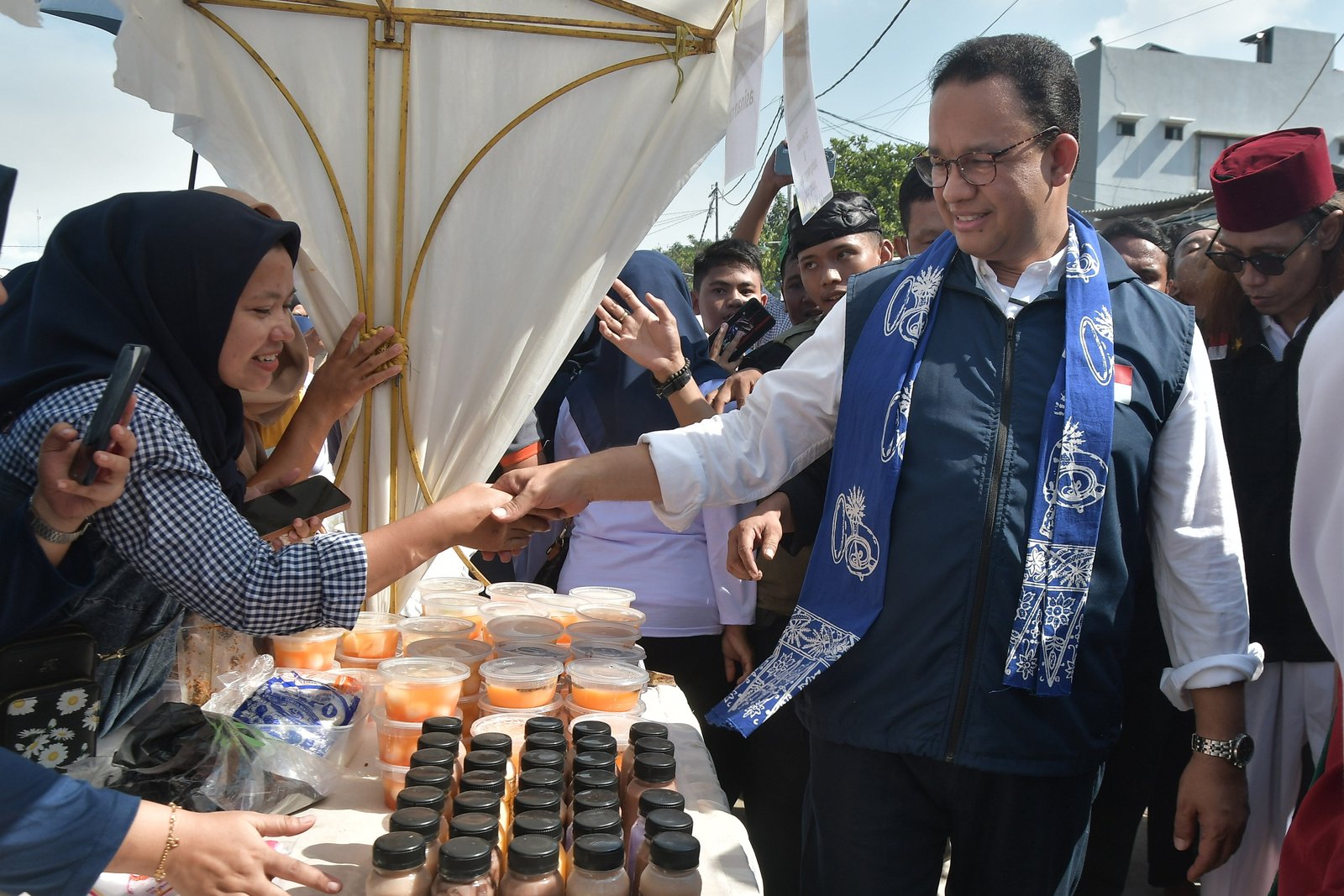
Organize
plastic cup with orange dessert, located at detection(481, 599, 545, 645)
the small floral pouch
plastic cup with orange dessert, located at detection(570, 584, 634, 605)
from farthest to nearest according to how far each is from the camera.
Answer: plastic cup with orange dessert, located at detection(570, 584, 634, 605) → plastic cup with orange dessert, located at detection(481, 599, 545, 645) → the small floral pouch

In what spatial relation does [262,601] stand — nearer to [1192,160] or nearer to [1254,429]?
[1254,429]

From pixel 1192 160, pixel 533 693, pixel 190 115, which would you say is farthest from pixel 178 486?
pixel 1192 160

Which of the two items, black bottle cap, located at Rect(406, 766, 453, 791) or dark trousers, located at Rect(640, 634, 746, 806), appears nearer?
black bottle cap, located at Rect(406, 766, 453, 791)

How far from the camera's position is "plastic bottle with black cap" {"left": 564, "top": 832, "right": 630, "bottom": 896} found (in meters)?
1.22

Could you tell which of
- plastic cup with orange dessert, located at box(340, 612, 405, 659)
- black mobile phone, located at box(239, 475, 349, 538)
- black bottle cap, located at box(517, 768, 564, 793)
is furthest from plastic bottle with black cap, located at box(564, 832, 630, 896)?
black mobile phone, located at box(239, 475, 349, 538)

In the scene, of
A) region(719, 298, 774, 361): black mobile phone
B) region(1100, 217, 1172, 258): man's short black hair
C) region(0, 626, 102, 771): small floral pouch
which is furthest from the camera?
region(1100, 217, 1172, 258): man's short black hair

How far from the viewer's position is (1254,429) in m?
2.42

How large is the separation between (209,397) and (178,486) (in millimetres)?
334

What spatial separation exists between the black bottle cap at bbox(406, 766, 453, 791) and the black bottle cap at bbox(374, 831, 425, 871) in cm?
18

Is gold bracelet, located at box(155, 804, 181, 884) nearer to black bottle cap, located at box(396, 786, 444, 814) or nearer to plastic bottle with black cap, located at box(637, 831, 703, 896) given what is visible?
black bottle cap, located at box(396, 786, 444, 814)

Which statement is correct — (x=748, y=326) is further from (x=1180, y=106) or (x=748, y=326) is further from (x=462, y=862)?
(x=1180, y=106)

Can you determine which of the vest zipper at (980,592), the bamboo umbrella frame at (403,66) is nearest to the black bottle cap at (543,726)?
the vest zipper at (980,592)

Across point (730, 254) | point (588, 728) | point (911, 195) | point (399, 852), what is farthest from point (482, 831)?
point (730, 254)

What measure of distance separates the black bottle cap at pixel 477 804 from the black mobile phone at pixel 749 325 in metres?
2.31
